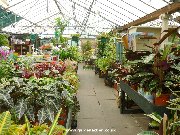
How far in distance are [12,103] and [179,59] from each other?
1893mm

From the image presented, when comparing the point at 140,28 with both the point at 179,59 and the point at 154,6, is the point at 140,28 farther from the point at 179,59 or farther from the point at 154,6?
the point at 154,6

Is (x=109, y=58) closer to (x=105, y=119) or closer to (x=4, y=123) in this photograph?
(x=105, y=119)

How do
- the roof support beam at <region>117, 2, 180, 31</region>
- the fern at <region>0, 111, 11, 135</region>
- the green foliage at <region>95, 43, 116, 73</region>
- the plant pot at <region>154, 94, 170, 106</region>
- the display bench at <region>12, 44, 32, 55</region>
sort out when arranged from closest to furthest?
the fern at <region>0, 111, 11, 135</region> < the plant pot at <region>154, 94, 170, 106</region> < the roof support beam at <region>117, 2, 180, 31</region> < the green foliage at <region>95, 43, 116, 73</region> < the display bench at <region>12, 44, 32, 55</region>

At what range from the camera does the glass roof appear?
9195 mm

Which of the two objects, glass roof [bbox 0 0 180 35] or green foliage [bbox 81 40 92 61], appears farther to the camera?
green foliage [bbox 81 40 92 61]

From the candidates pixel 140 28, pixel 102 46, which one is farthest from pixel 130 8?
pixel 140 28

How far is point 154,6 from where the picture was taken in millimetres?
7883

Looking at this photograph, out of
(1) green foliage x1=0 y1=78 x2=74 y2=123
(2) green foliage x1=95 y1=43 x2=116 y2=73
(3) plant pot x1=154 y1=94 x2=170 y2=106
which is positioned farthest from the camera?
(2) green foliage x1=95 y1=43 x2=116 y2=73

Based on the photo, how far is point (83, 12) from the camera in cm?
1714

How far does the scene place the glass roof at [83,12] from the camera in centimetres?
920

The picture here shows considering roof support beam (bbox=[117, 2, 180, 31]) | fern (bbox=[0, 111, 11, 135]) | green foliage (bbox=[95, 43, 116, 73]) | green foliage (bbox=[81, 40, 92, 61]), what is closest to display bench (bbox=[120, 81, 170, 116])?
fern (bbox=[0, 111, 11, 135])

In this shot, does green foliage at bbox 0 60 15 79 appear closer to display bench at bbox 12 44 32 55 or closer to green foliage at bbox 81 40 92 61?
display bench at bbox 12 44 32 55

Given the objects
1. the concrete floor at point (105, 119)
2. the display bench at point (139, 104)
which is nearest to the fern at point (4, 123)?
the display bench at point (139, 104)

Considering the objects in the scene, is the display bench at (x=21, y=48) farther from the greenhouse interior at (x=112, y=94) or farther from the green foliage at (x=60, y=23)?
the greenhouse interior at (x=112, y=94)
